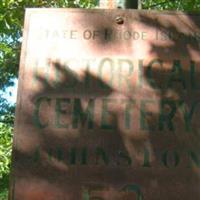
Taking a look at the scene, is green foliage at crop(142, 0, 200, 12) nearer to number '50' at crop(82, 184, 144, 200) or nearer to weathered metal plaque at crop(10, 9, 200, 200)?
Result: weathered metal plaque at crop(10, 9, 200, 200)

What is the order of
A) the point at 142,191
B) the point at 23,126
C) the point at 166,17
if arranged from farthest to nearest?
the point at 166,17, the point at 23,126, the point at 142,191

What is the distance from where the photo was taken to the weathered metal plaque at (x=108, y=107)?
8.47 feet

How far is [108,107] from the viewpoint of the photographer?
108 inches

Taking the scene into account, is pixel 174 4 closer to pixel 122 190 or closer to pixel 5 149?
pixel 5 149

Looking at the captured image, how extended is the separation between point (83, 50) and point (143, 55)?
1.08 feet

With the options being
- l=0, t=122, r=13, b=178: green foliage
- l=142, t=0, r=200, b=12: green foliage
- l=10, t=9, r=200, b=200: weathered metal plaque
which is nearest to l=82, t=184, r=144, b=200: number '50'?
l=10, t=9, r=200, b=200: weathered metal plaque

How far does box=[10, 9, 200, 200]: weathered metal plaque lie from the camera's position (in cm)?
258

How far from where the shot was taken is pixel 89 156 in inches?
104

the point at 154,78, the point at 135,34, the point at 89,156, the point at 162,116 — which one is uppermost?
the point at 135,34

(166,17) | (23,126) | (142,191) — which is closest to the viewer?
(142,191)

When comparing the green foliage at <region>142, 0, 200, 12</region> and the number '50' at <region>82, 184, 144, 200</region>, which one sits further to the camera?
the green foliage at <region>142, 0, 200, 12</region>

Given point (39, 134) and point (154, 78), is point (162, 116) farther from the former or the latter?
point (39, 134)

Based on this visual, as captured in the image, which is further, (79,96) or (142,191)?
(79,96)

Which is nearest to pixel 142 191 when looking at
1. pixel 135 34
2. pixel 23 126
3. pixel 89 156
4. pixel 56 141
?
pixel 89 156
